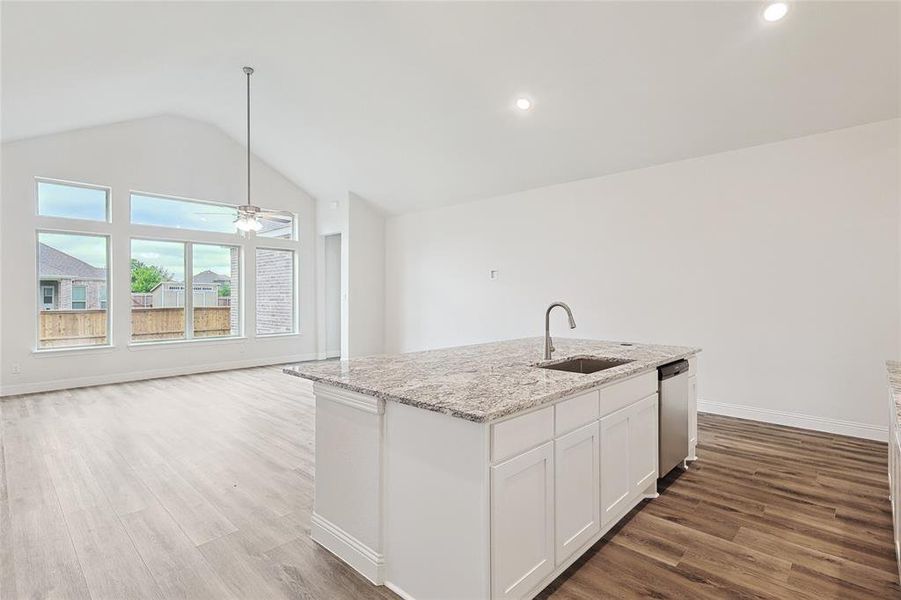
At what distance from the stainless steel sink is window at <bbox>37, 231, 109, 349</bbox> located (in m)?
6.50

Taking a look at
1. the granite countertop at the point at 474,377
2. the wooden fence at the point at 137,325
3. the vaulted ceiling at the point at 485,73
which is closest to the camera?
the granite countertop at the point at 474,377

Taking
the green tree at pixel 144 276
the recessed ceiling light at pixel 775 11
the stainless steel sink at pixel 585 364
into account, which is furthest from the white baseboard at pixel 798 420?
the green tree at pixel 144 276

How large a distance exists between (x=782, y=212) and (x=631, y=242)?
1.43m

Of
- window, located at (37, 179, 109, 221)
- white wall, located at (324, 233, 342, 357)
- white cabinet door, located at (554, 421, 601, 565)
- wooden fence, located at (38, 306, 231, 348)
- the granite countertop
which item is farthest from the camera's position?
white wall, located at (324, 233, 342, 357)

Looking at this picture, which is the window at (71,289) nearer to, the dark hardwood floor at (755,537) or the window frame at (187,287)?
the window frame at (187,287)

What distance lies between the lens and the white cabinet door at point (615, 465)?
2203mm

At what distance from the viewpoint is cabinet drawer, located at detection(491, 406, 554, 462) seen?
1.57 meters

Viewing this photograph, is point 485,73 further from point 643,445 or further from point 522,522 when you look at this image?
point 522,522

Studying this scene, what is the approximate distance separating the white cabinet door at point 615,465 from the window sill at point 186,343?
678cm

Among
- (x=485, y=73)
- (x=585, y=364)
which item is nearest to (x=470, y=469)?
(x=585, y=364)

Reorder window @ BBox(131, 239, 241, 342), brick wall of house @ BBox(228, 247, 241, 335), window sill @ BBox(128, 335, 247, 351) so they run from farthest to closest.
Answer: brick wall of house @ BBox(228, 247, 241, 335) → window @ BBox(131, 239, 241, 342) → window sill @ BBox(128, 335, 247, 351)

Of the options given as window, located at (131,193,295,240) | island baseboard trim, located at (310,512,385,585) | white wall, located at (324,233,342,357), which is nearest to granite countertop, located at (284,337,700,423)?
island baseboard trim, located at (310,512,385,585)

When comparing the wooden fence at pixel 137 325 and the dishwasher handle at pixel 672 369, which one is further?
the wooden fence at pixel 137 325

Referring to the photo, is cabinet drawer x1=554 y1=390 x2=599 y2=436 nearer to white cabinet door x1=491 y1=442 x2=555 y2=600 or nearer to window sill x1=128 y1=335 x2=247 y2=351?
white cabinet door x1=491 y1=442 x2=555 y2=600
